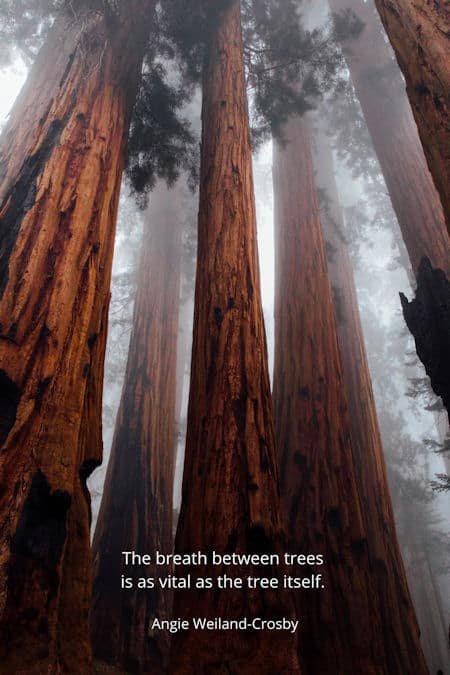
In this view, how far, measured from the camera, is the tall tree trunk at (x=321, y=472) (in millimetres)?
2881

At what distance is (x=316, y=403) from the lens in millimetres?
3863

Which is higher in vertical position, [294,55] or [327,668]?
[294,55]

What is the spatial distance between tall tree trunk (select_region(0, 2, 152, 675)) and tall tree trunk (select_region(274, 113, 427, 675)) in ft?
6.79

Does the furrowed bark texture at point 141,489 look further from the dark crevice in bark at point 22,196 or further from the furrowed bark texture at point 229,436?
the dark crevice in bark at point 22,196

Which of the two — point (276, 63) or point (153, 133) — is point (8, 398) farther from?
point (276, 63)

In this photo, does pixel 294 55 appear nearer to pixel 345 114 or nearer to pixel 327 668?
pixel 345 114

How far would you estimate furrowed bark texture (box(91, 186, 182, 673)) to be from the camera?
3.57 m

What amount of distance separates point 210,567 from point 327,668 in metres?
1.66

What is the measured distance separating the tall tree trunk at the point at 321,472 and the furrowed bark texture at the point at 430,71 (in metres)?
2.55

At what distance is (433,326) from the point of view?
3424 millimetres

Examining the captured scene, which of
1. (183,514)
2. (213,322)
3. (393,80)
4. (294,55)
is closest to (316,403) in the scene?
(213,322)

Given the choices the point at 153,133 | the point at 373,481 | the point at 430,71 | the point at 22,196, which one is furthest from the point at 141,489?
the point at 430,71

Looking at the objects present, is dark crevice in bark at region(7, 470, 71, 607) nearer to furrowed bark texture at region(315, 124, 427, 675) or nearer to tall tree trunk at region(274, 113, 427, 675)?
tall tree trunk at region(274, 113, 427, 675)

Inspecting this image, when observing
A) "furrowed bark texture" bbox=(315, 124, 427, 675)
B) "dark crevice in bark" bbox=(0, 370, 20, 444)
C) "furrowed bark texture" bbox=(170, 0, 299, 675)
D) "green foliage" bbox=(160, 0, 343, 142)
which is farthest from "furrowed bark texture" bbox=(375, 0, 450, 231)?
"green foliage" bbox=(160, 0, 343, 142)
